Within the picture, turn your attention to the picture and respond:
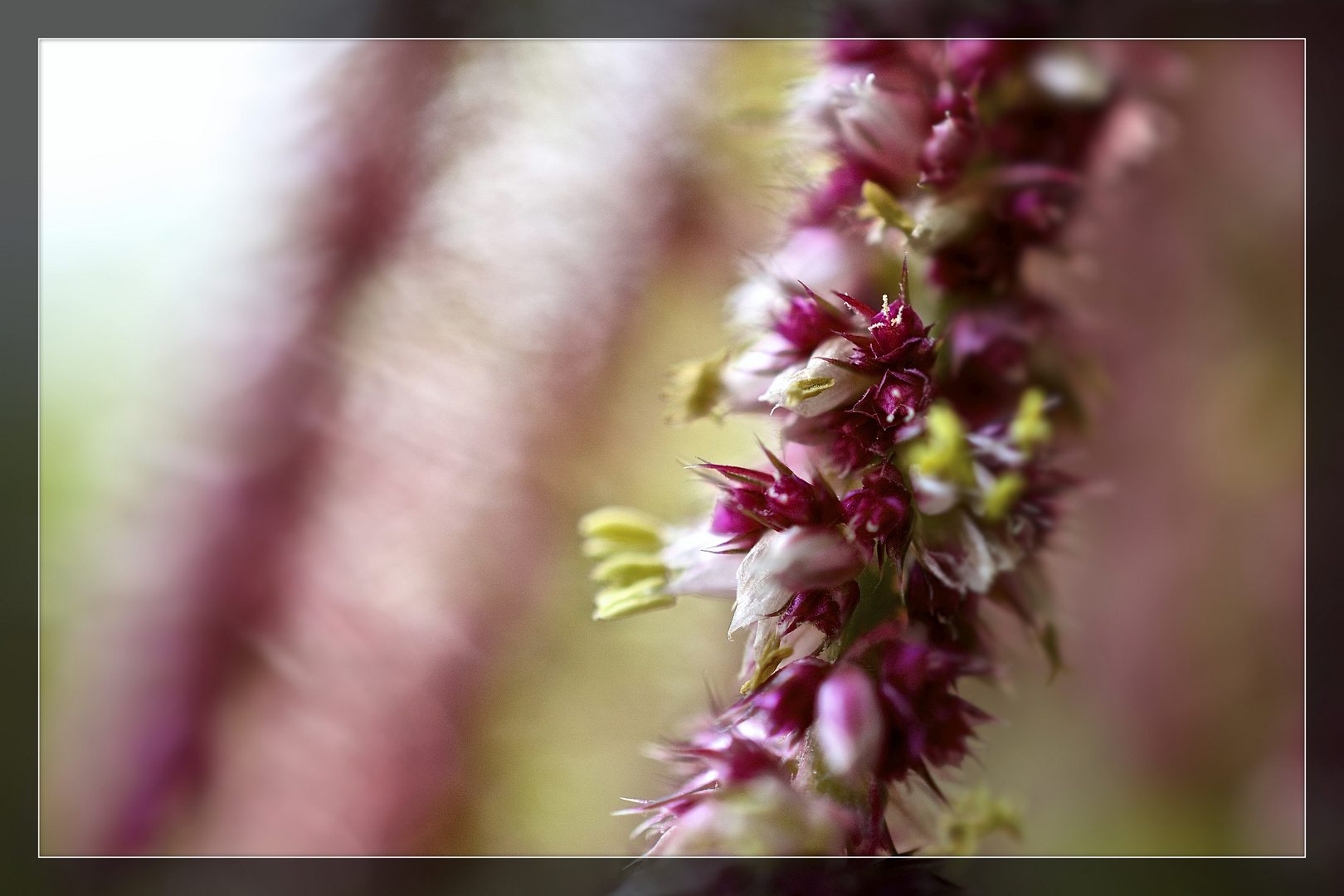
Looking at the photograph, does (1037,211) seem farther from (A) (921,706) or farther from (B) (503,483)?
(B) (503,483)

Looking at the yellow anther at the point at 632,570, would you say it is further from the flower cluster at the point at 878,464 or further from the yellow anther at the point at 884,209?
the yellow anther at the point at 884,209

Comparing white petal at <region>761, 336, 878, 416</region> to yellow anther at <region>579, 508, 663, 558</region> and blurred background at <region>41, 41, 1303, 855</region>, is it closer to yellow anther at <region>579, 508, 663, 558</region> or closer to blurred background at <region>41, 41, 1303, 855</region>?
yellow anther at <region>579, 508, 663, 558</region>


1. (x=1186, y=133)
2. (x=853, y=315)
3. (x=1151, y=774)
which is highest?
(x=1186, y=133)

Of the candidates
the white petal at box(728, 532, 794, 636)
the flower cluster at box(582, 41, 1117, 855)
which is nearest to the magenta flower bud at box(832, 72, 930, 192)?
the flower cluster at box(582, 41, 1117, 855)

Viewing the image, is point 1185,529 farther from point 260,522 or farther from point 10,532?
point 10,532

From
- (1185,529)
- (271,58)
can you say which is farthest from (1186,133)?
(271,58)

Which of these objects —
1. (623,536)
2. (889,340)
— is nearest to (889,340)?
(889,340)

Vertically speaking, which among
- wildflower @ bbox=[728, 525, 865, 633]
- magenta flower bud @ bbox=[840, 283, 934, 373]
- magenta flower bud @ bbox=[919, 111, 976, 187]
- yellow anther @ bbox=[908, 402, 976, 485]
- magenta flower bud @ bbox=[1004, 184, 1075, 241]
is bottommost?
wildflower @ bbox=[728, 525, 865, 633]
